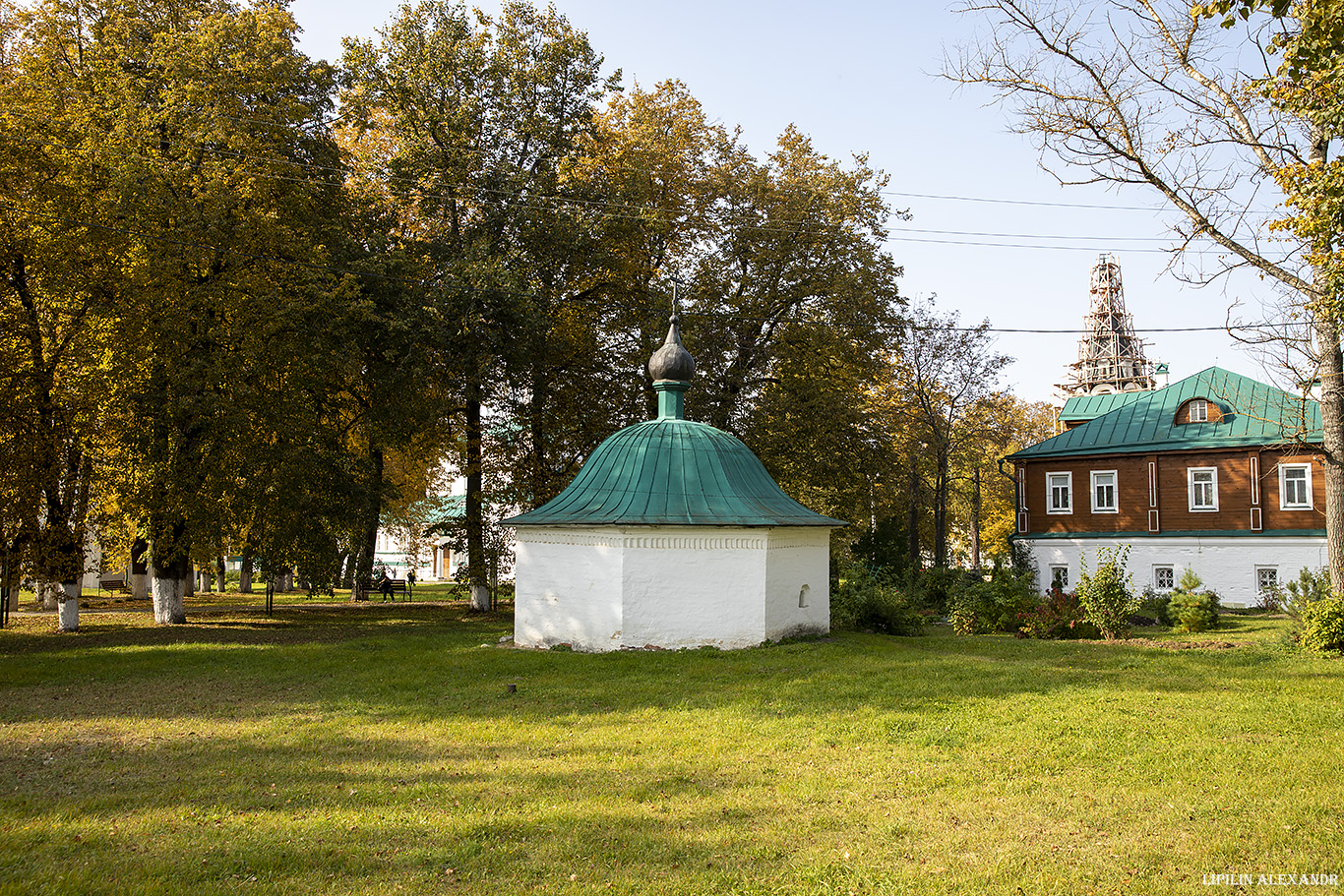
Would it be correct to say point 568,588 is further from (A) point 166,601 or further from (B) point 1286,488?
(B) point 1286,488

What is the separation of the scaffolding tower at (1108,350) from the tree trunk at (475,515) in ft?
199

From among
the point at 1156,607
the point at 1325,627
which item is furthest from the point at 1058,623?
the point at 1156,607

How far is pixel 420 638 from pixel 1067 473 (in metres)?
22.7

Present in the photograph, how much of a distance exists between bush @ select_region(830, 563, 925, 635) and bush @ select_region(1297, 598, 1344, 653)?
670cm

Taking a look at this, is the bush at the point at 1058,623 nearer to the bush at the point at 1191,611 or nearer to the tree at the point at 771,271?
the bush at the point at 1191,611

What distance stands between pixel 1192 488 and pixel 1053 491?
4.28m

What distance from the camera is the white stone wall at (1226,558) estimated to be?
25.2 meters

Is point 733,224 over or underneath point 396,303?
over

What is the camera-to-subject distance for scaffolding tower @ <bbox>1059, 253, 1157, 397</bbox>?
2785 inches

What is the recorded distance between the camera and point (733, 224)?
2436 cm

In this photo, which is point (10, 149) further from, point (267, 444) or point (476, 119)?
point (476, 119)

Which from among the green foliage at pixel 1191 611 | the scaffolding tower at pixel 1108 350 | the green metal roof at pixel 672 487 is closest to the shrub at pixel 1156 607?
the green foliage at pixel 1191 611

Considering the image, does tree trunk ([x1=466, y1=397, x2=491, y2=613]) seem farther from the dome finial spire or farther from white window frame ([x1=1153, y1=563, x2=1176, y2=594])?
white window frame ([x1=1153, y1=563, x2=1176, y2=594])

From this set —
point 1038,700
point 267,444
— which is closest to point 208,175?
point 267,444
